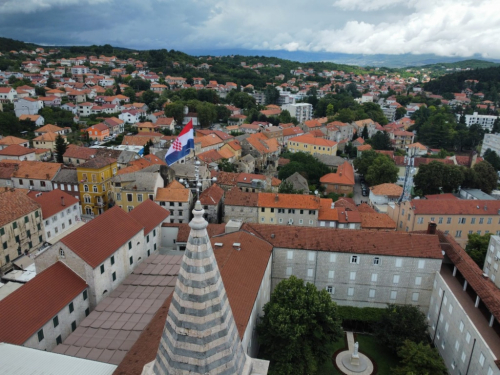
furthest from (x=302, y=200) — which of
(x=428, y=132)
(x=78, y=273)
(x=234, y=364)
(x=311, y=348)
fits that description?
(x=428, y=132)

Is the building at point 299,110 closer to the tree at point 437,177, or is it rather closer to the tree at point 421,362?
the tree at point 437,177

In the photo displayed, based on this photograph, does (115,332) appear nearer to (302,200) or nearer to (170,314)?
(170,314)

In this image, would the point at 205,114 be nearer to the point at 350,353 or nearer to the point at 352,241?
the point at 352,241

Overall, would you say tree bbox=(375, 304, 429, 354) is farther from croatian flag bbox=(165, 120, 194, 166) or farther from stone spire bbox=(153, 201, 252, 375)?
stone spire bbox=(153, 201, 252, 375)

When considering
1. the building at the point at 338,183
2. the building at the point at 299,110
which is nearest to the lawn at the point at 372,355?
the building at the point at 338,183

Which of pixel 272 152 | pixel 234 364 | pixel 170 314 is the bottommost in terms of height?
pixel 272 152

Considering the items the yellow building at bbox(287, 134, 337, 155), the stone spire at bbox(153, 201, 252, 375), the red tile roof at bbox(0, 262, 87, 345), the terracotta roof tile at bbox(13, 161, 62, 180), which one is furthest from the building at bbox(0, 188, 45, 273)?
the yellow building at bbox(287, 134, 337, 155)

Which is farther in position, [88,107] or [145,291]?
[88,107]

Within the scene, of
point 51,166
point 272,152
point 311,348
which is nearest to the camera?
point 311,348
